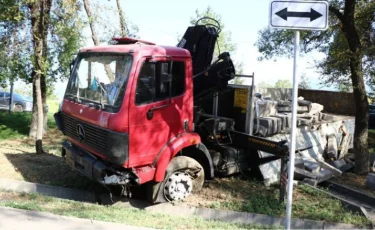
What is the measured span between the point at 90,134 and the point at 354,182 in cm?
599

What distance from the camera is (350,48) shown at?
9.81 metres

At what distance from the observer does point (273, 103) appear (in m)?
9.63

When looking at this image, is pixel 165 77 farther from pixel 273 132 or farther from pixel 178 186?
pixel 273 132

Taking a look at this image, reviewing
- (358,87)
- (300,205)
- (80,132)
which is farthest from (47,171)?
(358,87)

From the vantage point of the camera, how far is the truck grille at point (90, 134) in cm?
646

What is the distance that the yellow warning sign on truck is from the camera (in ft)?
28.0

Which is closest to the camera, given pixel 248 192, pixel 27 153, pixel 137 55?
pixel 137 55

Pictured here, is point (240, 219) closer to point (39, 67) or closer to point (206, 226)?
point (206, 226)

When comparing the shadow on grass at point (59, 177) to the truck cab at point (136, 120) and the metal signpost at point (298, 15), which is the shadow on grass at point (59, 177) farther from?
the metal signpost at point (298, 15)

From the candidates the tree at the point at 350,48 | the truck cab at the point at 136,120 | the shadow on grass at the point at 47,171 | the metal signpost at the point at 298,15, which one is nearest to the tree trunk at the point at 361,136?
the tree at the point at 350,48

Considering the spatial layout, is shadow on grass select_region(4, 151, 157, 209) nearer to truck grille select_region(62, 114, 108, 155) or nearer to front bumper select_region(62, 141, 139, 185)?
front bumper select_region(62, 141, 139, 185)

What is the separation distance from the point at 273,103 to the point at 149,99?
4.01 meters

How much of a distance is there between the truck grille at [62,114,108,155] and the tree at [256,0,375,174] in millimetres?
6145

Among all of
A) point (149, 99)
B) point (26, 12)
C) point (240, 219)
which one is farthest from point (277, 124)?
point (26, 12)
